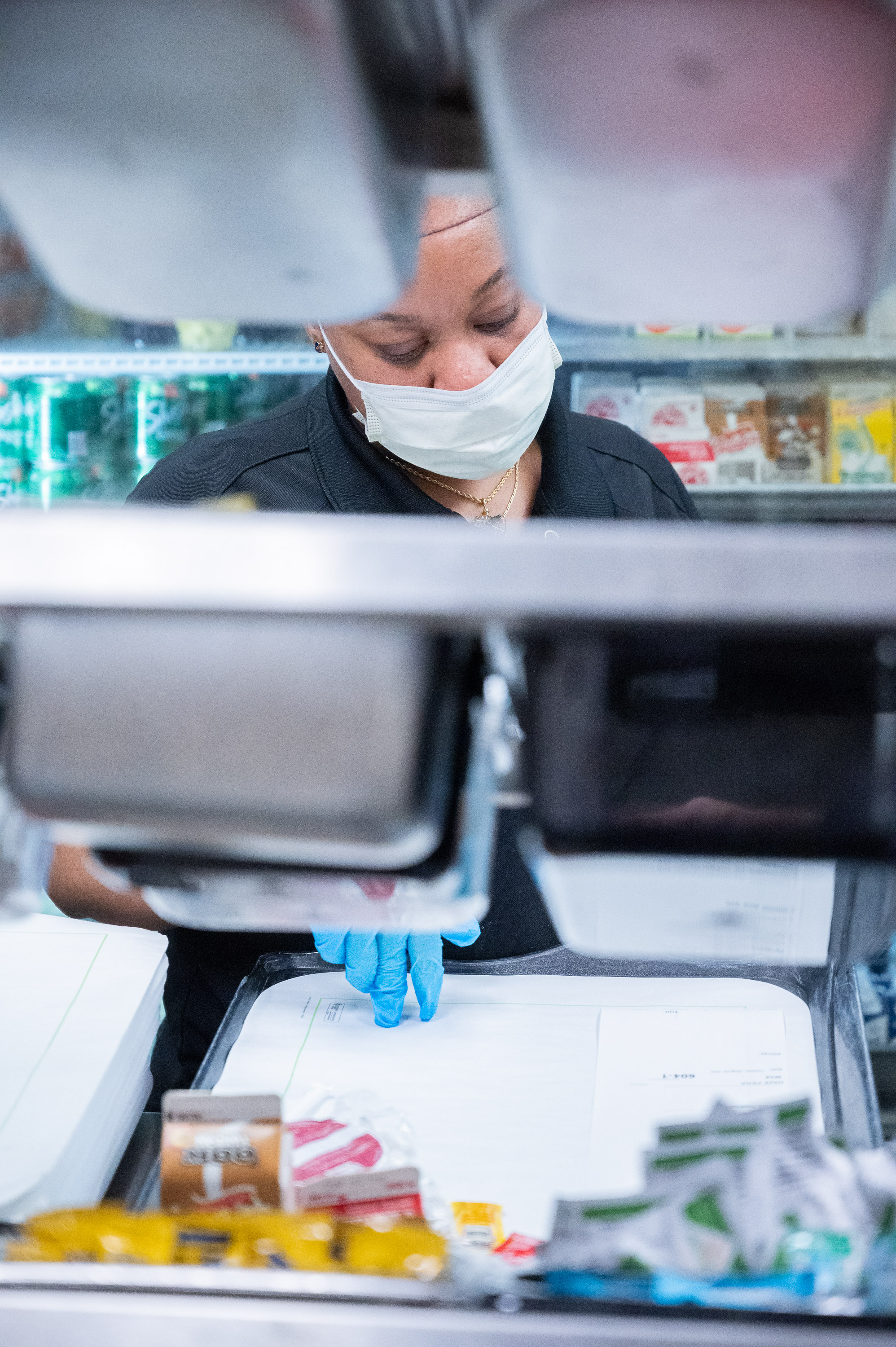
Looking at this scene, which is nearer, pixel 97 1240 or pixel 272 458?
pixel 97 1240

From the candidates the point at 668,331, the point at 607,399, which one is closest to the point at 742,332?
the point at 668,331

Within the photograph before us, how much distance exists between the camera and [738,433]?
312cm

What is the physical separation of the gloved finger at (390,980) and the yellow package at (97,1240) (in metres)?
0.48

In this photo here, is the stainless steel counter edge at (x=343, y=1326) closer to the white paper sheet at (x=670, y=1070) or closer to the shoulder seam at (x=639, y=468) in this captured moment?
the white paper sheet at (x=670, y=1070)

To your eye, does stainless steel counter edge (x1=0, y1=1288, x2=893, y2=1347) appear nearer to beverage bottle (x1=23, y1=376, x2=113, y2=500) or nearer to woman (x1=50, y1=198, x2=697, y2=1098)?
woman (x1=50, y1=198, x2=697, y2=1098)

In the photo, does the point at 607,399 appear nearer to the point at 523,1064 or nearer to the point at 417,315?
the point at 417,315

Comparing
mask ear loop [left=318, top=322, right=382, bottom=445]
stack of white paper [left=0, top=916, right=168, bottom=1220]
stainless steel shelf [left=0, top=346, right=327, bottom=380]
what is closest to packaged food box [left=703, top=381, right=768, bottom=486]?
stainless steel shelf [left=0, top=346, right=327, bottom=380]

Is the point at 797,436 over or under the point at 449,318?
under

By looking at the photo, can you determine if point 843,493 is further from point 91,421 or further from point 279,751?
point 279,751

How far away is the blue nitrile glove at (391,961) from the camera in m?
1.23

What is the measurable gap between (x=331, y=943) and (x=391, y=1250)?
53 centimetres

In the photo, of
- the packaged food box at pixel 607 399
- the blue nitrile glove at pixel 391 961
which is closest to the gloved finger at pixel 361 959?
the blue nitrile glove at pixel 391 961

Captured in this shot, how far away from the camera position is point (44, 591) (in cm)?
58

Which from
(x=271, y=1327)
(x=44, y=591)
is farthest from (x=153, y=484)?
(x=271, y=1327)
